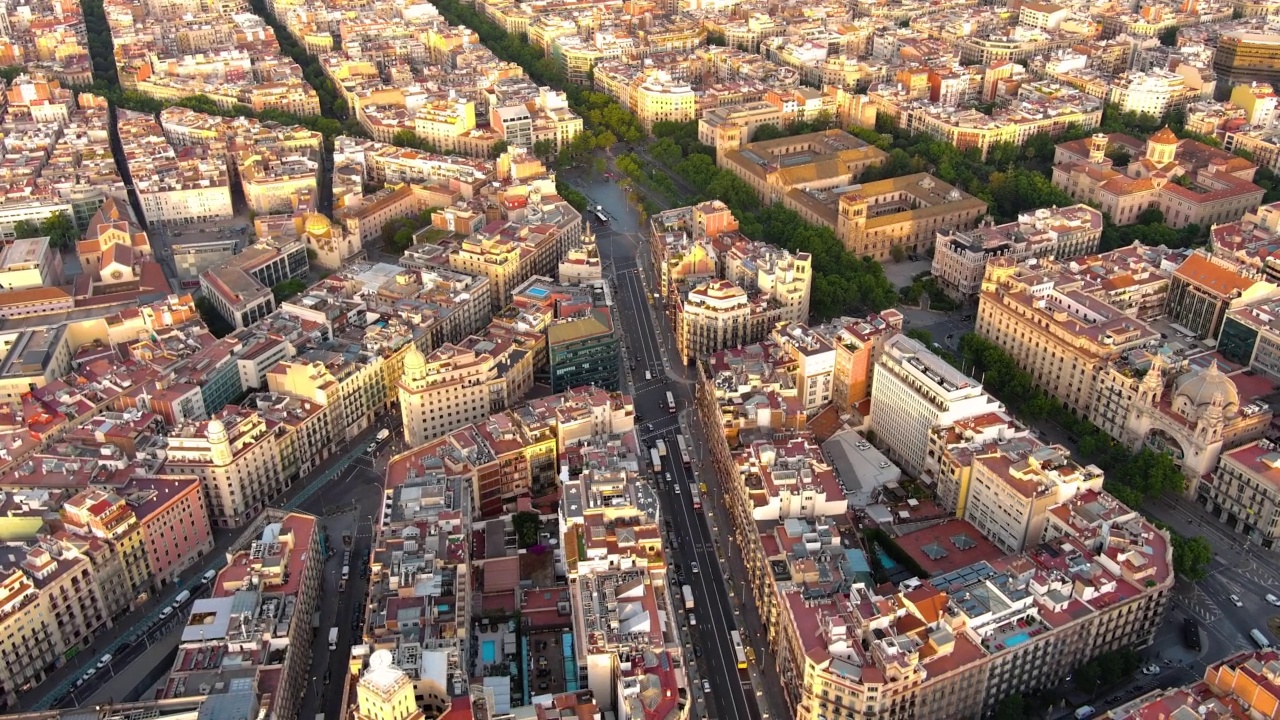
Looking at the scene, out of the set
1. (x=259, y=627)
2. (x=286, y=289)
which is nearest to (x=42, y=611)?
(x=259, y=627)

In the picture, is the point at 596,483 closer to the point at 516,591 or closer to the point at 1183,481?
the point at 516,591

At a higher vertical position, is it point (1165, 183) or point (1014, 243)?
point (1014, 243)

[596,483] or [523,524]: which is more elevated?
[596,483]

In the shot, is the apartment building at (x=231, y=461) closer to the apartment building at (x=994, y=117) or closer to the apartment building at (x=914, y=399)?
the apartment building at (x=914, y=399)

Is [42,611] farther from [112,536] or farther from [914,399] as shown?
[914,399]

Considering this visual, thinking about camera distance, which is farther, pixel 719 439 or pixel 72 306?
pixel 72 306

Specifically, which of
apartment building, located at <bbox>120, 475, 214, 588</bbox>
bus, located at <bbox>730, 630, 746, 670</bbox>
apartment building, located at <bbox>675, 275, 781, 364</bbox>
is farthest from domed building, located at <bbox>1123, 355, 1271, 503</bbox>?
apartment building, located at <bbox>120, 475, 214, 588</bbox>

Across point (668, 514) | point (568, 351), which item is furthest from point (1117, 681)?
point (568, 351)
